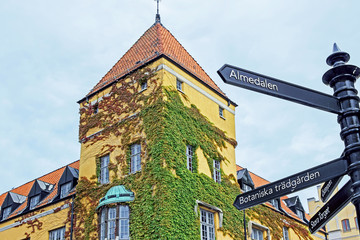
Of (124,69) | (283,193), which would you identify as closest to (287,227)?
(124,69)

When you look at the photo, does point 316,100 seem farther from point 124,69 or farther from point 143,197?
point 124,69

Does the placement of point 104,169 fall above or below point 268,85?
above

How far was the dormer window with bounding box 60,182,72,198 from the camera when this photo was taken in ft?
86.9

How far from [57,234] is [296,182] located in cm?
2108

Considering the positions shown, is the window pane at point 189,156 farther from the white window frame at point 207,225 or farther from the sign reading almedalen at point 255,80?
the sign reading almedalen at point 255,80

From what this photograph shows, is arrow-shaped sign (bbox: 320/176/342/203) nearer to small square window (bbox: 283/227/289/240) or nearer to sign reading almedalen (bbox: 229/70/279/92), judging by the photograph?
sign reading almedalen (bbox: 229/70/279/92)

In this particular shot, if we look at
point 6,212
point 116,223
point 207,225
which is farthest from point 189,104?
point 6,212

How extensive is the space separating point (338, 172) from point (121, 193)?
16494mm

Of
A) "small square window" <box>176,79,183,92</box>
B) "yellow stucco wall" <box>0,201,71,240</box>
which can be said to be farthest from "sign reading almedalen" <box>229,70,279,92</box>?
"yellow stucco wall" <box>0,201,71,240</box>

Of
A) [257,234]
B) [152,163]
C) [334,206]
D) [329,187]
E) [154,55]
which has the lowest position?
[334,206]

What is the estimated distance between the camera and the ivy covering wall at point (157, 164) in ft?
65.7

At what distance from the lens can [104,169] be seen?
77.1ft

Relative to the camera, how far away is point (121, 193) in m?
21.2

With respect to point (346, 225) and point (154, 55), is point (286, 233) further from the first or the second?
point (154, 55)
